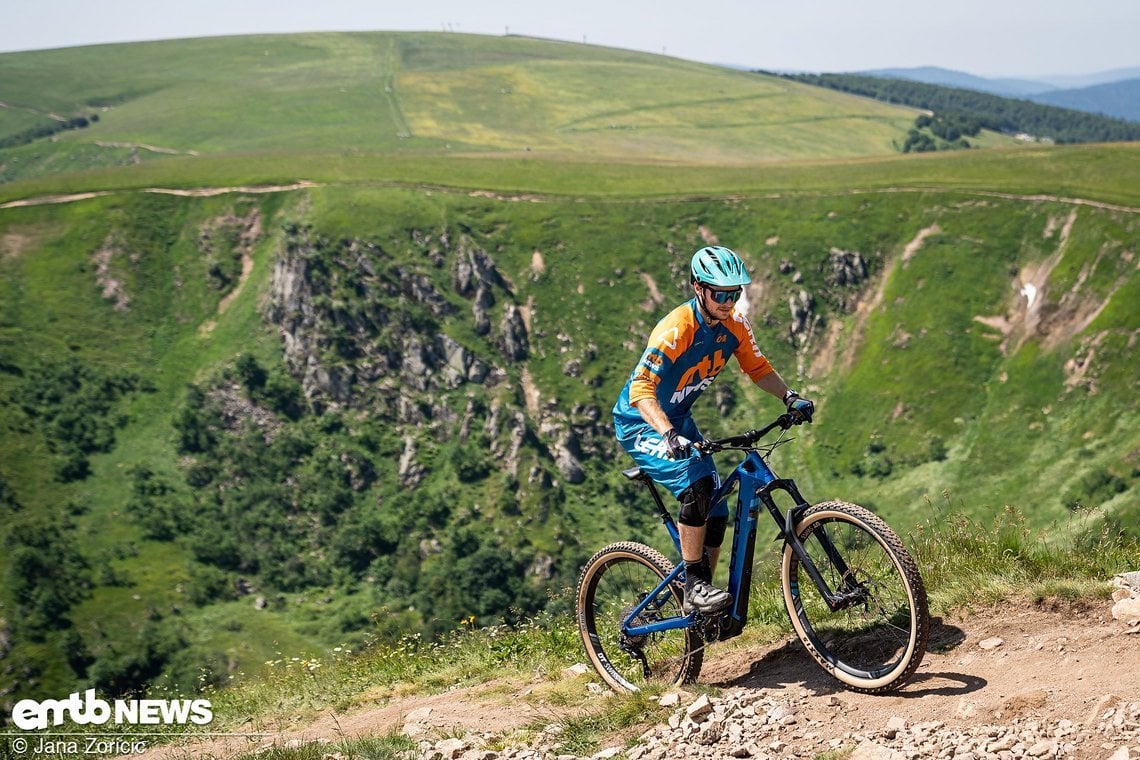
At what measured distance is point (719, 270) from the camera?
27.3 feet

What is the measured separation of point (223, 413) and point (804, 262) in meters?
87.4

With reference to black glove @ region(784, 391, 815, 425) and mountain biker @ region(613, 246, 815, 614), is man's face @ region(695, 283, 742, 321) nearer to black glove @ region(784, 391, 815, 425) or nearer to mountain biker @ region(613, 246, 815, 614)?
mountain biker @ region(613, 246, 815, 614)

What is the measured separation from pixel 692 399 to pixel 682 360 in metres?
0.54

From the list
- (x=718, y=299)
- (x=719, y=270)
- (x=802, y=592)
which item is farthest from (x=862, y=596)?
(x=719, y=270)

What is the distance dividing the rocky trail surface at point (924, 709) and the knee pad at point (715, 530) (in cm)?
139

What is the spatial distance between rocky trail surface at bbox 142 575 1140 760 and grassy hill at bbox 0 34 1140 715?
82.7 metres

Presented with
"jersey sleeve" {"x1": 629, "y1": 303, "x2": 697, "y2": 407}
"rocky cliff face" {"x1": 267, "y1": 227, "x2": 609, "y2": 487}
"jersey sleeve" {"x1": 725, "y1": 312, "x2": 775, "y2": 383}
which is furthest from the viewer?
"rocky cliff face" {"x1": 267, "y1": 227, "x2": 609, "y2": 487}

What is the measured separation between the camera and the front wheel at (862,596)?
7.38 meters

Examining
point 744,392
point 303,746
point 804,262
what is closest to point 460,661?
point 303,746

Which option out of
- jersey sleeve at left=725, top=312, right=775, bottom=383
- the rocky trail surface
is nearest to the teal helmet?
jersey sleeve at left=725, top=312, right=775, bottom=383

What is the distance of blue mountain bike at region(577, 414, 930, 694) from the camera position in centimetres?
765

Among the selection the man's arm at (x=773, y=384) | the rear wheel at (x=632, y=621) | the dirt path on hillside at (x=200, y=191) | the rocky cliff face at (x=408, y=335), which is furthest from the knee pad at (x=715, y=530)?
the dirt path on hillside at (x=200, y=191)

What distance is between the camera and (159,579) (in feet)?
331

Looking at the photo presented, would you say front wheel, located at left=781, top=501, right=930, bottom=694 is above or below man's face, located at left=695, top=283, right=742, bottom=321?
below
